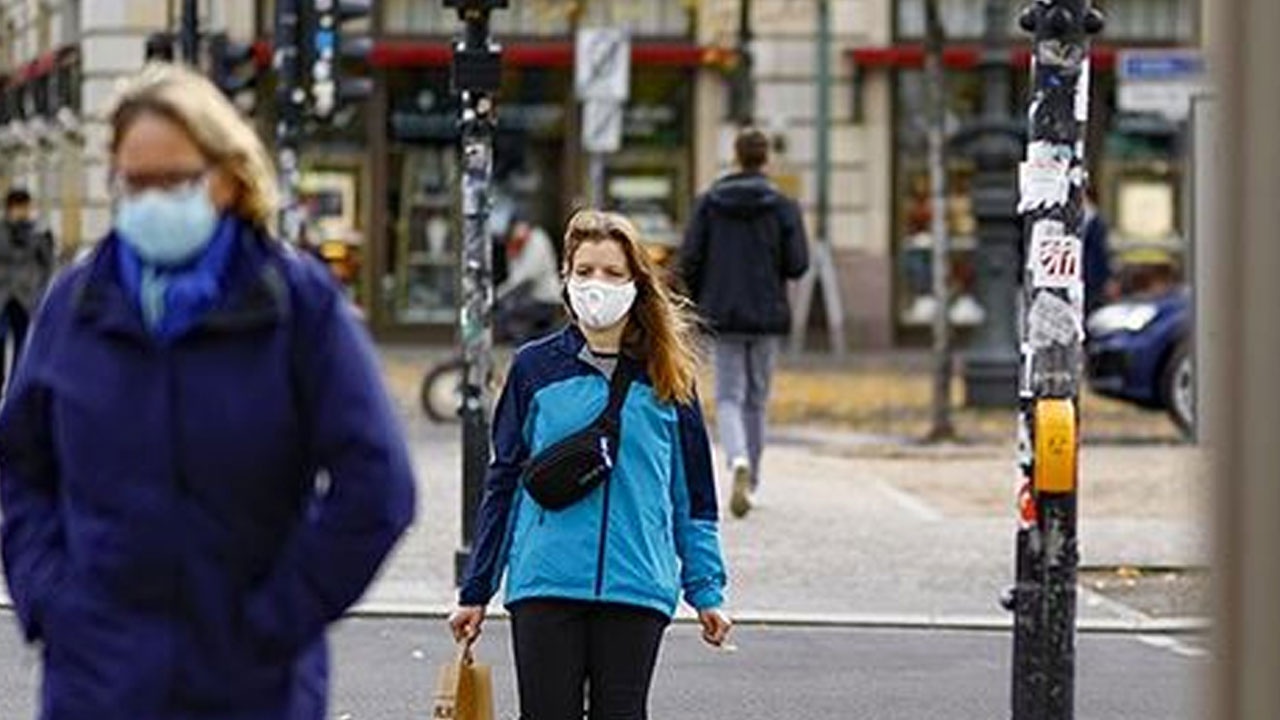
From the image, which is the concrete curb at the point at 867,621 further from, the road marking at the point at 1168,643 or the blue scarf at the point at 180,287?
the blue scarf at the point at 180,287

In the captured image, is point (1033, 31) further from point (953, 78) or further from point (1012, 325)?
point (953, 78)

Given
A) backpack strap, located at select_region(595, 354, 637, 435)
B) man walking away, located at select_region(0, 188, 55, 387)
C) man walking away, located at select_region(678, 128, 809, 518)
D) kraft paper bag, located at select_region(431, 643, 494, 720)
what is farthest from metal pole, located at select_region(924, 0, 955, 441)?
backpack strap, located at select_region(595, 354, 637, 435)

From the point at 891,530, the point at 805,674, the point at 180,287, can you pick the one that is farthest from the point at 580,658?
the point at 891,530

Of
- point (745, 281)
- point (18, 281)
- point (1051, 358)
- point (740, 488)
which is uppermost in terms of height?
point (1051, 358)

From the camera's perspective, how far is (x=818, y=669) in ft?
41.9

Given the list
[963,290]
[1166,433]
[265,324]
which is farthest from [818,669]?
[963,290]

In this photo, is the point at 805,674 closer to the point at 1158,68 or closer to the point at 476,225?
the point at 476,225

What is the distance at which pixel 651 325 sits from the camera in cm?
798

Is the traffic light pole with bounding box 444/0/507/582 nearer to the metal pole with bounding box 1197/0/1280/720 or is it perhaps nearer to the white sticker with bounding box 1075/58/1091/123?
the white sticker with bounding box 1075/58/1091/123

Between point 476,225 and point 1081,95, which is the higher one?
point 1081,95

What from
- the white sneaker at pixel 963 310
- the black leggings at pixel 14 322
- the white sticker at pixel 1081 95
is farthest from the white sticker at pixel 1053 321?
the white sneaker at pixel 963 310

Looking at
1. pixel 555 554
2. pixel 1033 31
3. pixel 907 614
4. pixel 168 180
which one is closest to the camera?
pixel 168 180

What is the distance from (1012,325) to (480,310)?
12.2m

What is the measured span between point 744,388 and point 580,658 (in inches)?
407
